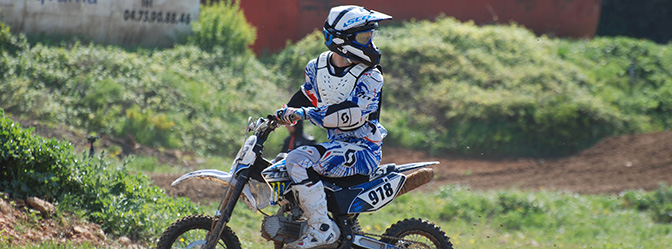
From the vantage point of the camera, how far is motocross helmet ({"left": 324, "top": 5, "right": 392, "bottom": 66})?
17.7 feet

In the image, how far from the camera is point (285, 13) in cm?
1873

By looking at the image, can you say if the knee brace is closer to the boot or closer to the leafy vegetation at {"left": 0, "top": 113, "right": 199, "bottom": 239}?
the boot

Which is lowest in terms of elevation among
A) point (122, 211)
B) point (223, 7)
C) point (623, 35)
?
point (122, 211)

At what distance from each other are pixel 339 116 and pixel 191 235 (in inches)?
53.9

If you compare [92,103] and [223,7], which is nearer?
[92,103]

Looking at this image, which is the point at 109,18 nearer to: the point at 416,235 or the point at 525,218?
the point at 525,218

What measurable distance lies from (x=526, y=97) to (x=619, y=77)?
3.94 metres

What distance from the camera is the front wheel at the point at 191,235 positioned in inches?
203

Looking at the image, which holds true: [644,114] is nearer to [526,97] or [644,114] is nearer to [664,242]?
[526,97]

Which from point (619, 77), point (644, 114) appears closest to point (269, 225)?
point (644, 114)

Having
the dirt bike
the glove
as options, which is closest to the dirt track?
the dirt bike

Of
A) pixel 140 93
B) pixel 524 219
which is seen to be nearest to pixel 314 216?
pixel 524 219

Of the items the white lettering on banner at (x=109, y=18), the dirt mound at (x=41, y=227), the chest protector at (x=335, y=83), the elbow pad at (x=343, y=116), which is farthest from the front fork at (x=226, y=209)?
the white lettering on banner at (x=109, y=18)

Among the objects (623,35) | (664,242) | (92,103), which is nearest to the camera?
(664,242)
